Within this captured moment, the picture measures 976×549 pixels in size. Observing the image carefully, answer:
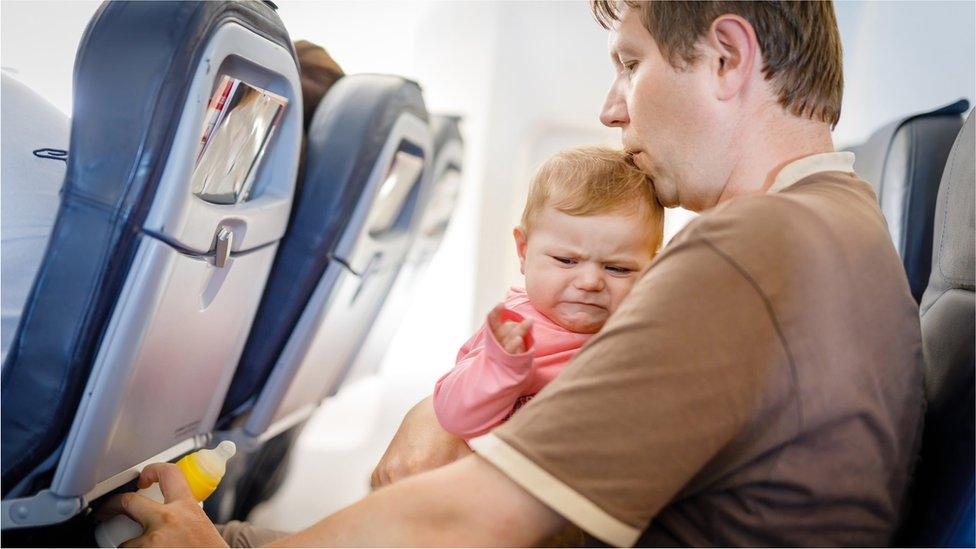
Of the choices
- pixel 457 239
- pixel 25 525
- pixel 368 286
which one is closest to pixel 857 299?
pixel 25 525

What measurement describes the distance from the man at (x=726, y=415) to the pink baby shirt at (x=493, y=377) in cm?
→ 30

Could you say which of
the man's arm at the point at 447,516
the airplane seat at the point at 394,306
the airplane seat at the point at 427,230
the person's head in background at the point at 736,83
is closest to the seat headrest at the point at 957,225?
the person's head in background at the point at 736,83

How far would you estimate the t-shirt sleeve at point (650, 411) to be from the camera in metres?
0.82

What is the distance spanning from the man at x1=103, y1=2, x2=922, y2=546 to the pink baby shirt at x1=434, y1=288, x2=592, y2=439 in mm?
298

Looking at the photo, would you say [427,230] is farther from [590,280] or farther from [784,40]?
[784,40]

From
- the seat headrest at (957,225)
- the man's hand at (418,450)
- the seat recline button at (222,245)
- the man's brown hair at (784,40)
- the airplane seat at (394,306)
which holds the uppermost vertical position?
the man's brown hair at (784,40)

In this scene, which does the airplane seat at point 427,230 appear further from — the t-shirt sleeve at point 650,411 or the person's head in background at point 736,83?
the t-shirt sleeve at point 650,411

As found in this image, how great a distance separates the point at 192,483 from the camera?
1.37 m

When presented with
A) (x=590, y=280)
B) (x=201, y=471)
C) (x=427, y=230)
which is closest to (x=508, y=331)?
(x=590, y=280)

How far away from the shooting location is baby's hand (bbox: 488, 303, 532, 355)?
1.18 m

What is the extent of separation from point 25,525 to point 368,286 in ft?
4.70

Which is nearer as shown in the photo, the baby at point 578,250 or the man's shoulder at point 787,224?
the man's shoulder at point 787,224

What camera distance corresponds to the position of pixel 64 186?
1.26 m

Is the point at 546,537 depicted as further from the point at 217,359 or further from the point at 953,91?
the point at 953,91
